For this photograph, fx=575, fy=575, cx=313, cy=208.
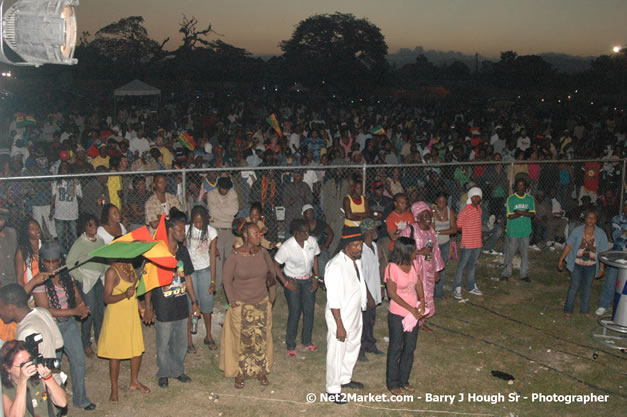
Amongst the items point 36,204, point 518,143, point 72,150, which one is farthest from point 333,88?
point 36,204

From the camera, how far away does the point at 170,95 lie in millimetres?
38594

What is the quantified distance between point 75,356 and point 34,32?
4.33 metres

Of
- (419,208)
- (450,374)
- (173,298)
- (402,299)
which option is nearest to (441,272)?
(419,208)

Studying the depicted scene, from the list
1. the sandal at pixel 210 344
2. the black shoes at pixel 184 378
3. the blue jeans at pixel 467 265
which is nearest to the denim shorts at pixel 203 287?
the sandal at pixel 210 344

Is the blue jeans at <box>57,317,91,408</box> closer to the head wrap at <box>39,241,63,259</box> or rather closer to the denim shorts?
the head wrap at <box>39,241,63,259</box>

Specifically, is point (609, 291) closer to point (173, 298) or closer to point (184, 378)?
point (184, 378)

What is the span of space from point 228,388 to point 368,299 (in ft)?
6.79

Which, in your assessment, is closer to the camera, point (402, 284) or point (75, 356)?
point (75, 356)

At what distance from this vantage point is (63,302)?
607cm

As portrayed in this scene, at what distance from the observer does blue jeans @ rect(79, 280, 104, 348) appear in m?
7.54

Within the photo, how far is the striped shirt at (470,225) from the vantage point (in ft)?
32.2

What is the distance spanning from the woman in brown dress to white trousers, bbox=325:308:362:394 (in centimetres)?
90

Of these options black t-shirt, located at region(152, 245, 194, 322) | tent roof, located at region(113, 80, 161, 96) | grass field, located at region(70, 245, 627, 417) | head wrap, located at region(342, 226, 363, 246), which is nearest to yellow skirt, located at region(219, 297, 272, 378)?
grass field, located at region(70, 245, 627, 417)

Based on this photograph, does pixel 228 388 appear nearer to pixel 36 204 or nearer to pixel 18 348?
pixel 18 348
